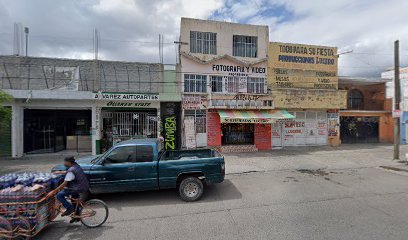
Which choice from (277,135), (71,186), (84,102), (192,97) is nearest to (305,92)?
(277,135)

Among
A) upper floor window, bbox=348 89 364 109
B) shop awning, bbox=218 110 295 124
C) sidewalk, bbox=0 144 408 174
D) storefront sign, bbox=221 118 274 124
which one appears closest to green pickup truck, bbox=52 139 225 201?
sidewalk, bbox=0 144 408 174

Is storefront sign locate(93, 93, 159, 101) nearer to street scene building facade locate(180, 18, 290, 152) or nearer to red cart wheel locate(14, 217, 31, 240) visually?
street scene building facade locate(180, 18, 290, 152)

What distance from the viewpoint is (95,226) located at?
183 inches

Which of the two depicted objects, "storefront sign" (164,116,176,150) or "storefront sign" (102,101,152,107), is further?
"storefront sign" (164,116,176,150)

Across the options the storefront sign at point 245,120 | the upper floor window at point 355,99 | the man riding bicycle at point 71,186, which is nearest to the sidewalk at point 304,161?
the storefront sign at point 245,120

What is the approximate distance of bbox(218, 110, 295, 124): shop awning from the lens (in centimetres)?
1331

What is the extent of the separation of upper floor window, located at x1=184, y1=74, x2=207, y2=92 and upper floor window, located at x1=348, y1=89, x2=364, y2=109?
14136 millimetres

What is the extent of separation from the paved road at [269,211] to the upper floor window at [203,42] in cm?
904

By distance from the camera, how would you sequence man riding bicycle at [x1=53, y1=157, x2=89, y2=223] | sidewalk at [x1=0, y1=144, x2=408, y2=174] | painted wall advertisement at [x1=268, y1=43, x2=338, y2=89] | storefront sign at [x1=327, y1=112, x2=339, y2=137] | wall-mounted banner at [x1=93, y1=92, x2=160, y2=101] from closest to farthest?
man riding bicycle at [x1=53, y1=157, x2=89, y2=223], sidewalk at [x1=0, y1=144, x2=408, y2=174], wall-mounted banner at [x1=93, y1=92, x2=160, y2=101], painted wall advertisement at [x1=268, y1=43, x2=338, y2=89], storefront sign at [x1=327, y1=112, x2=339, y2=137]

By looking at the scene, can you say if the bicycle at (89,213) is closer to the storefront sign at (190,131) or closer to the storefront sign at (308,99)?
the storefront sign at (190,131)

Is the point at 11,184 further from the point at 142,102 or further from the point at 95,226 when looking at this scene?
the point at 142,102

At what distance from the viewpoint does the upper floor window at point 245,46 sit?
1523 centimetres

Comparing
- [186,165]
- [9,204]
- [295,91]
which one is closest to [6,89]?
[9,204]

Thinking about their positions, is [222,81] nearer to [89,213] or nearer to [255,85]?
[255,85]
